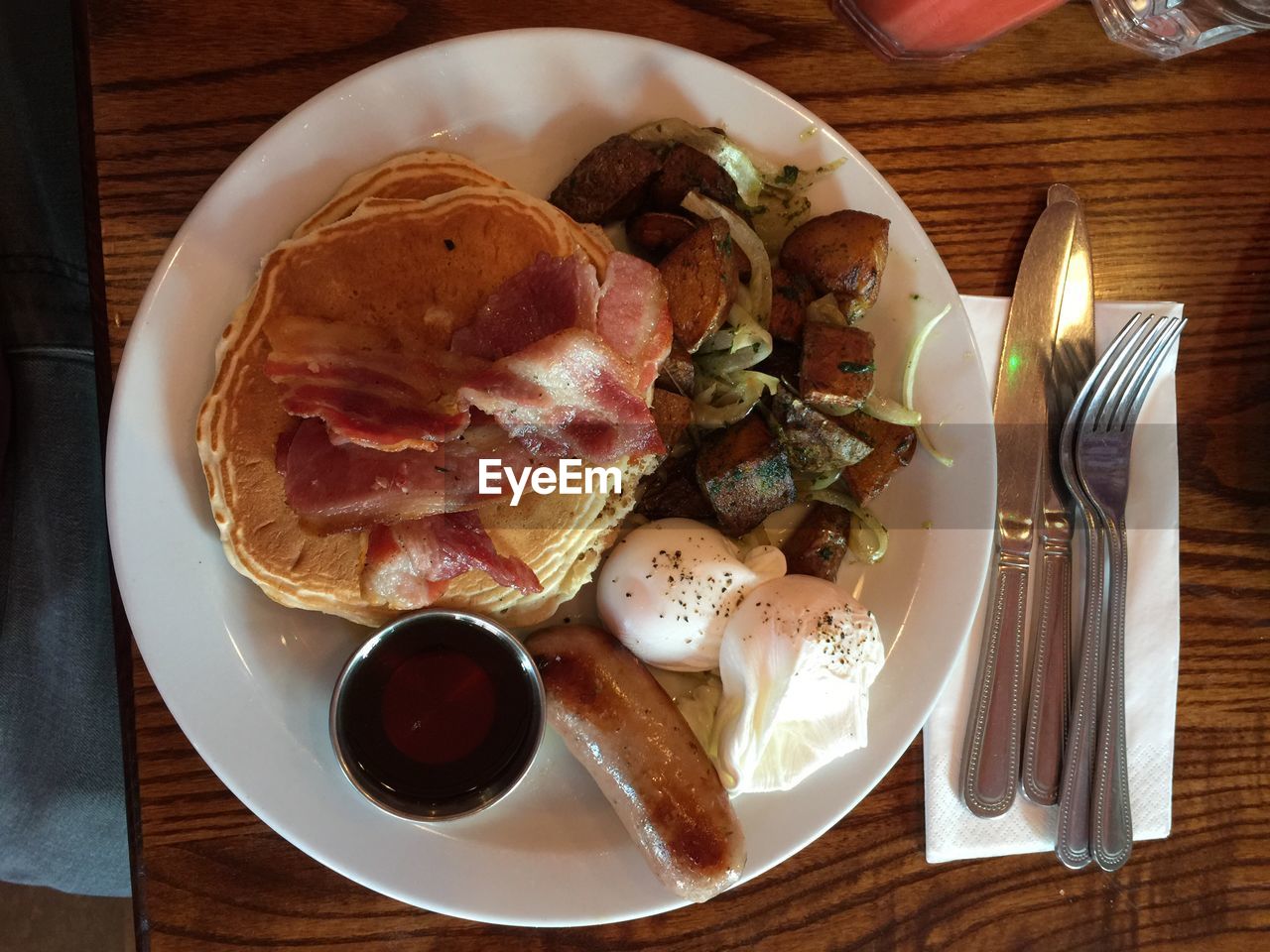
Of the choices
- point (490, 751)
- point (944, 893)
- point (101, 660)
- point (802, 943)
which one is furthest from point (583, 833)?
point (101, 660)

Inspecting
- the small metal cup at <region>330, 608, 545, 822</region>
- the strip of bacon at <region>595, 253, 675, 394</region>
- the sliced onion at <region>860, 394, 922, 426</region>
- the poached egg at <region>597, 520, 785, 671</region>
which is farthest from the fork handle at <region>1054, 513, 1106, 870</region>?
the small metal cup at <region>330, 608, 545, 822</region>

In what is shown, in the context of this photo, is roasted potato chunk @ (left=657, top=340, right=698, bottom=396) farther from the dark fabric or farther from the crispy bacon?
the dark fabric

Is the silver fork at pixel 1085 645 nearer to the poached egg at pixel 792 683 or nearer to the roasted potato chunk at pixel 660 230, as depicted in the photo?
the poached egg at pixel 792 683

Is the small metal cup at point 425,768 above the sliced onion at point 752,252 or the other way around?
the other way around

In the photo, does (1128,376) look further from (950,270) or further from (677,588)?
(677,588)

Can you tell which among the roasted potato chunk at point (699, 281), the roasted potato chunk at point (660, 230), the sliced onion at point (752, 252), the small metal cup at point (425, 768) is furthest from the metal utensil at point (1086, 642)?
the small metal cup at point (425, 768)

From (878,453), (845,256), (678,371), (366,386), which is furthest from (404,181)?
(878,453)
